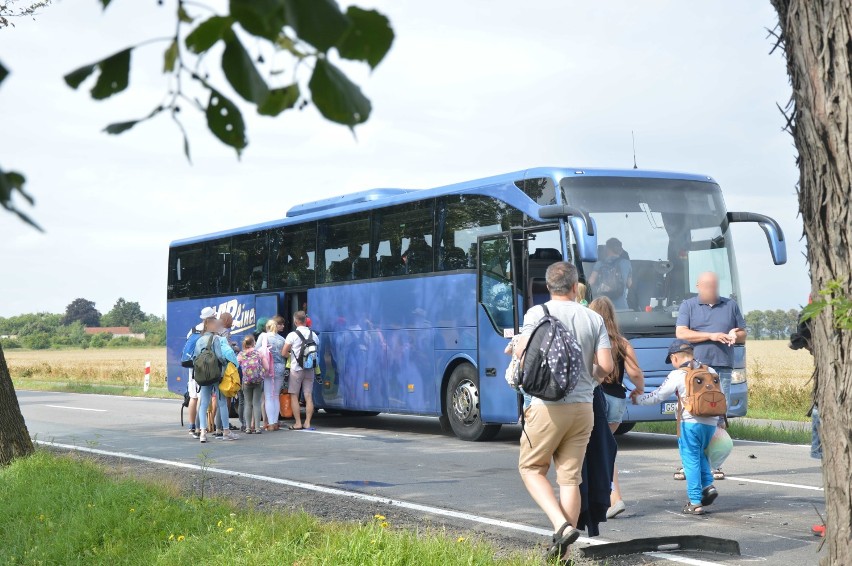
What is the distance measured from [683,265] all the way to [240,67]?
509 inches

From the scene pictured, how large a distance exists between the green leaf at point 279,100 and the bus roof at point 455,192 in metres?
12.5

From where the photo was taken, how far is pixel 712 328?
10.4 metres

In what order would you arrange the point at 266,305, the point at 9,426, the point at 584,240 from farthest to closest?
the point at 266,305
the point at 584,240
the point at 9,426

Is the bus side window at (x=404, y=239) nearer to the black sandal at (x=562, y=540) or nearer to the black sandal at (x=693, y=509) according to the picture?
the black sandal at (x=693, y=509)

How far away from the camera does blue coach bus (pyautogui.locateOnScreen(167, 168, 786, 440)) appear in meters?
14.0

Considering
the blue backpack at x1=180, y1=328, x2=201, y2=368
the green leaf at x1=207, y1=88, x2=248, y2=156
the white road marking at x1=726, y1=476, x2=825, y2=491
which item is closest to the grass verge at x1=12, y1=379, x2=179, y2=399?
the blue backpack at x1=180, y1=328, x2=201, y2=368

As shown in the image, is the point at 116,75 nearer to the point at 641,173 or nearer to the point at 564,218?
the point at 564,218

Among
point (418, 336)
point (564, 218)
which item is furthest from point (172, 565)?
point (418, 336)

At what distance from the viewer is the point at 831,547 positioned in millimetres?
3932

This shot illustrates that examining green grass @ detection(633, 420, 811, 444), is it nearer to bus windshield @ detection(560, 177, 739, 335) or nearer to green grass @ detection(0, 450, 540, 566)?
bus windshield @ detection(560, 177, 739, 335)

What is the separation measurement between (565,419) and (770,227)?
9033 millimetres

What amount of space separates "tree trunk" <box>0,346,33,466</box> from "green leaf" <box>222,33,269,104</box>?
10.1 meters

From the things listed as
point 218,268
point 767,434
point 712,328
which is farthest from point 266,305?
point 712,328

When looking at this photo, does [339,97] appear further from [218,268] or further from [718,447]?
[218,268]
